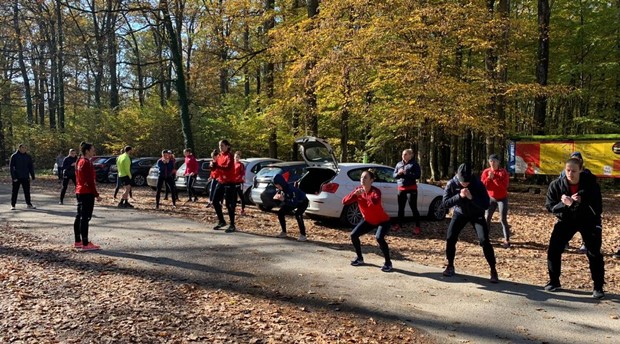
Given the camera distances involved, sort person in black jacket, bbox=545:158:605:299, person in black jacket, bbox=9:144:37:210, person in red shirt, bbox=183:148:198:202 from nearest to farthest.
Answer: person in black jacket, bbox=545:158:605:299 → person in black jacket, bbox=9:144:37:210 → person in red shirt, bbox=183:148:198:202

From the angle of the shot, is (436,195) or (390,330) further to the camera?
(436,195)

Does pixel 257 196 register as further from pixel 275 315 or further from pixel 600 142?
pixel 600 142

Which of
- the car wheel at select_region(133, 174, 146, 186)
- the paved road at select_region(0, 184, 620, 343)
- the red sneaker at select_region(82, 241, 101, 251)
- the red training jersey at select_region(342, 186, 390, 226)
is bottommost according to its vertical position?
the paved road at select_region(0, 184, 620, 343)

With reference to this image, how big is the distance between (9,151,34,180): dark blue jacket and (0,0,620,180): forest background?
695 cm

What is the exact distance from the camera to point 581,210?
618 cm

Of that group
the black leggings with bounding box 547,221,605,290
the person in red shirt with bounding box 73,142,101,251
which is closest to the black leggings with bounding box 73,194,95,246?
the person in red shirt with bounding box 73,142,101,251

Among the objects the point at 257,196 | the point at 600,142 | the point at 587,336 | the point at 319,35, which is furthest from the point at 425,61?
the point at 587,336

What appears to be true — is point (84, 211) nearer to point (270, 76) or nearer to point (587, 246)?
point (587, 246)

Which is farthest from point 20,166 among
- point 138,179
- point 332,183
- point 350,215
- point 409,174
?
point 409,174

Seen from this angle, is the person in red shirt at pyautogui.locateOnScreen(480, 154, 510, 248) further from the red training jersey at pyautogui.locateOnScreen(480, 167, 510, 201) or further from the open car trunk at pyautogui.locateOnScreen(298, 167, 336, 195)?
the open car trunk at pyautogui.locateOnScreen(298, 167, 336, 195)

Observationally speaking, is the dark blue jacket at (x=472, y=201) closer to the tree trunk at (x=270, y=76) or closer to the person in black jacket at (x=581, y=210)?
the person in black jacket at (x=581, y=210)

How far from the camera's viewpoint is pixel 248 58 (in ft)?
75.0

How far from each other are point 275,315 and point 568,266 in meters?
5.54

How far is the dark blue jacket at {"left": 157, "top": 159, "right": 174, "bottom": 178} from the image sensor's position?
47.1 feet
